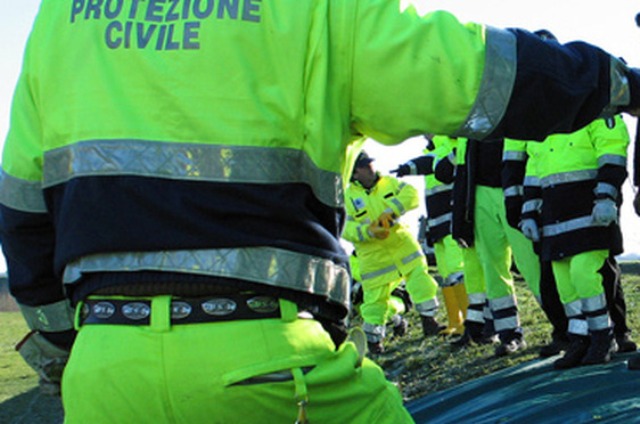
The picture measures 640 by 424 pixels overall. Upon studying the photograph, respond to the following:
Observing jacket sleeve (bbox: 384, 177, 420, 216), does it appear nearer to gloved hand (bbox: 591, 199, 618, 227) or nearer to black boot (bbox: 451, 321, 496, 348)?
black boot (bbox: 451, 321, 496, 348)

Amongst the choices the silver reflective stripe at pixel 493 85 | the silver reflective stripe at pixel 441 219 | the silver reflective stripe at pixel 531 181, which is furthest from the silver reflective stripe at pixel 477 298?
the silver reflective stripe at pixel 493 85

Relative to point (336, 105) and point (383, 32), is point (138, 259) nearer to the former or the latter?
point (336, 105)

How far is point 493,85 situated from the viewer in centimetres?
187

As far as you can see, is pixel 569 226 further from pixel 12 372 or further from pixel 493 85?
pixel 12 372

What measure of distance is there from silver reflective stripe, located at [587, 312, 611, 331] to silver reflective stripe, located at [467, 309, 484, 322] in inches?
84.8

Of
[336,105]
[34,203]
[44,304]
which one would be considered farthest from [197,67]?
[44,304]

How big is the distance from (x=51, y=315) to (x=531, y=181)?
4432 millimetres

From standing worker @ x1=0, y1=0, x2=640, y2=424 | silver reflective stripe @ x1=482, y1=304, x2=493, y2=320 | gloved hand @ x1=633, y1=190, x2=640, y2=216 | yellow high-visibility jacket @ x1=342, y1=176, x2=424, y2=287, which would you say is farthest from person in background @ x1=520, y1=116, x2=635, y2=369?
standing worker @ x1=0, y1=0, x2=640, y2=424

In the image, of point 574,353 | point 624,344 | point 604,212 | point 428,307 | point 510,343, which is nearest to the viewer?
point 574,353

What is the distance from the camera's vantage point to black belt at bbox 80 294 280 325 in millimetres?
1802

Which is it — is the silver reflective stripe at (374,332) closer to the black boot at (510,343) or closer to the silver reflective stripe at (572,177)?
the black boot at (510,343)

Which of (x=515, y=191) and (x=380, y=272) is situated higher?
(x=515, y=191)

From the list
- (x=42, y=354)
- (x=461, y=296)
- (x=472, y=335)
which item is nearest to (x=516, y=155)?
(x=472, y=335)

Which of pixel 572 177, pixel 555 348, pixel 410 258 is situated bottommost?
pixel 555 348
